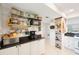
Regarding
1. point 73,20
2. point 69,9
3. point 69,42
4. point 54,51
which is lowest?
point 54,51

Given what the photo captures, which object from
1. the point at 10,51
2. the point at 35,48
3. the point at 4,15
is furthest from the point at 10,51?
the point at 4,15

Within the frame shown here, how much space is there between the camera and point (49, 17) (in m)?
1.42

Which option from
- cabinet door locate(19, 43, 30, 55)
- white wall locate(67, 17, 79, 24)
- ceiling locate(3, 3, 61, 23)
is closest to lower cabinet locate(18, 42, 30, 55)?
cabinet door locate(19, 43, 30, 55)

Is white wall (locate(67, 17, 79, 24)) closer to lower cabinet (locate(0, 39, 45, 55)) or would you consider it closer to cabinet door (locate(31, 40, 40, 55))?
lower cabinet (locate(0, 39, 45, 55))

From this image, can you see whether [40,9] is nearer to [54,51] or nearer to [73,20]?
[73,20]

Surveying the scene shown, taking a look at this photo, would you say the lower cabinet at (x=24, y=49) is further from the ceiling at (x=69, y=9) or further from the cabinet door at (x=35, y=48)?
the ceiling at (x=69, y=9)

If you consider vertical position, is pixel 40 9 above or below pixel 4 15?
above

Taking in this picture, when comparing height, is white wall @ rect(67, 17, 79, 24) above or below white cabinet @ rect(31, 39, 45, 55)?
above

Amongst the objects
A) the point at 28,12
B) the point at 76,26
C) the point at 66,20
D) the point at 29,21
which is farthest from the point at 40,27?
the point at 76,26

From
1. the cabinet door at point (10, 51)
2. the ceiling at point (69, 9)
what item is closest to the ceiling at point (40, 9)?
the ceiling at point (69, 9)

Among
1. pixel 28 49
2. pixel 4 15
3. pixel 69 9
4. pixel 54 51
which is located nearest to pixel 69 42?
pixel 54 51

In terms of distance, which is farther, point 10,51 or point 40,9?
point 40,9
